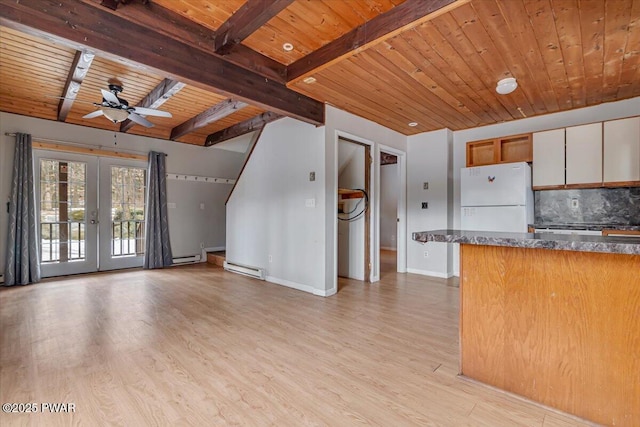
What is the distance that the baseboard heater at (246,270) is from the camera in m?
4.75

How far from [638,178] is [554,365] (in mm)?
3055

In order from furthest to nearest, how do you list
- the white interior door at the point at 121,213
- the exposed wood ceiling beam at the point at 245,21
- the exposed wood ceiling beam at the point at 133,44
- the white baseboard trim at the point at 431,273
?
1. the white interior door at the point at 121,213
2. the white baseboard trim at the point at 431,273
3. the exposed wood ceiling beam at the point at 245,21
4. the exposed wood ceiling beam at the point at 133,44

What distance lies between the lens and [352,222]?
4758 mm

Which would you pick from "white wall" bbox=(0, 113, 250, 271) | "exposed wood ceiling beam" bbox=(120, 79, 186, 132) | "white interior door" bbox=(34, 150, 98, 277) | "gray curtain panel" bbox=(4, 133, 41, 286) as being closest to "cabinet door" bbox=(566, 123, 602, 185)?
"exposed wood ceiling beam" bbox=(120, 79, 186, 132)

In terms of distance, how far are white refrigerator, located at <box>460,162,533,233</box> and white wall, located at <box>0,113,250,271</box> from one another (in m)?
5.25

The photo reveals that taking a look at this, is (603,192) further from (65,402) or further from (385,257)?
(65,402)

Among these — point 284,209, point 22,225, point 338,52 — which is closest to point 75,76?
point 22,225

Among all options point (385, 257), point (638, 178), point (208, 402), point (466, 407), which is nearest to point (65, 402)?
point (208, 402)

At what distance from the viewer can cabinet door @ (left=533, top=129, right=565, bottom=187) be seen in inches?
146

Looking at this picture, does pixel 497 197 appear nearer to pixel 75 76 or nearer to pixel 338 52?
pixel 338 52

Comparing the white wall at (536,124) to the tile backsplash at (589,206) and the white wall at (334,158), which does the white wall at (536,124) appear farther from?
the white wall at (334,158)

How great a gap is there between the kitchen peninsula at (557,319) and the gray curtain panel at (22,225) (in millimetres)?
5705

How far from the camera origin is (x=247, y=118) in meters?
5.21

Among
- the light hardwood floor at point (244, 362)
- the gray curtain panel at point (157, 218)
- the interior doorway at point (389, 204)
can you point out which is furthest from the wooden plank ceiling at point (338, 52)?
the interior doorway at point (389, 204)
